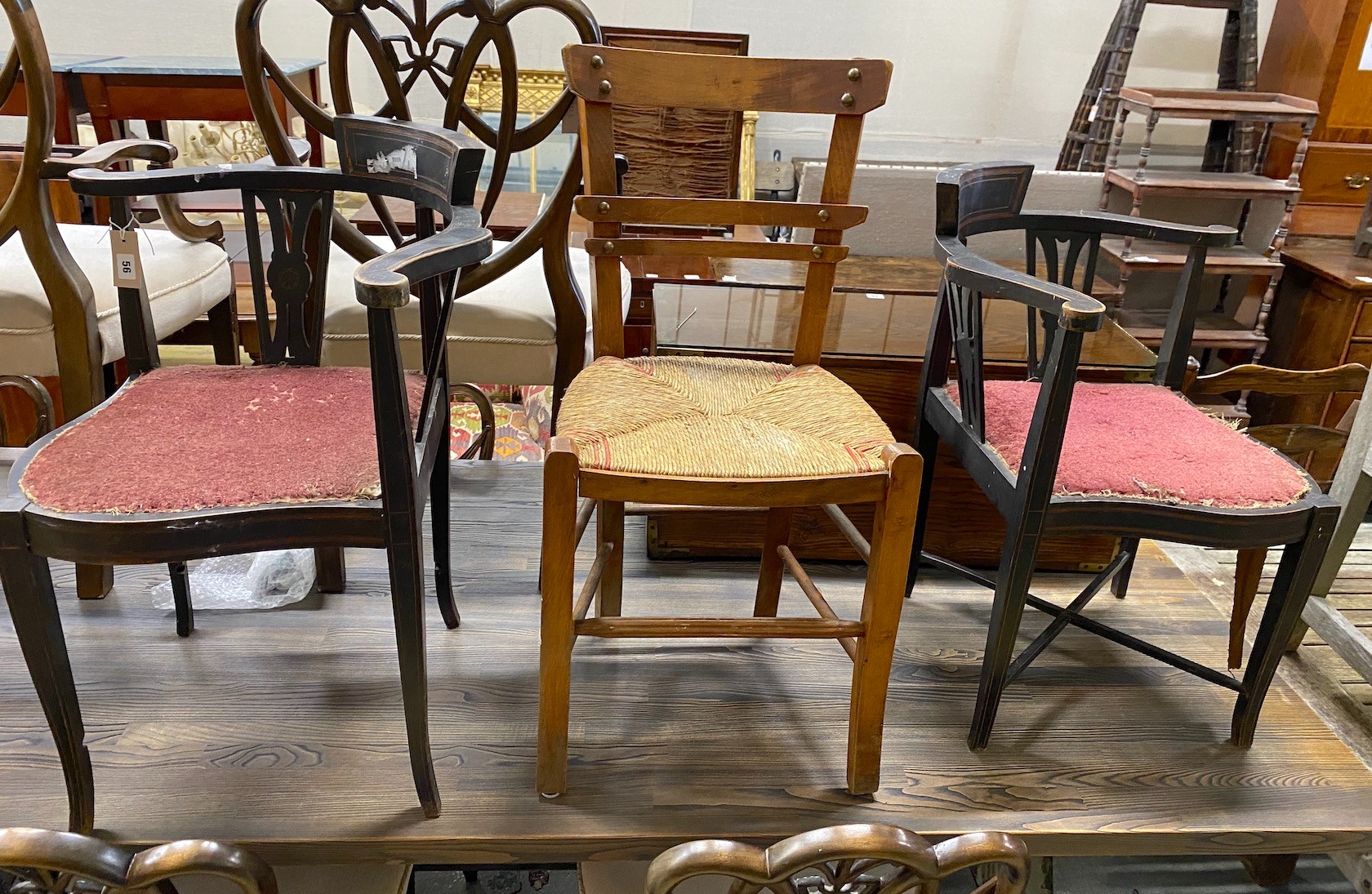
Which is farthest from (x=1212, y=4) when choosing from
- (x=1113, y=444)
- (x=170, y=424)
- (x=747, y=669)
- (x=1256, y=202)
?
(x=170, y=424)

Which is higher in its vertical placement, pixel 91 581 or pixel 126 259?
pixel 126 259

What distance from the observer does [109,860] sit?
783mm

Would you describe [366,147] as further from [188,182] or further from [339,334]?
[339,334]

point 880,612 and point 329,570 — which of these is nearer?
point 880,612

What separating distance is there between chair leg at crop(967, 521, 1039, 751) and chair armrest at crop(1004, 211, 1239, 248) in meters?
0.55

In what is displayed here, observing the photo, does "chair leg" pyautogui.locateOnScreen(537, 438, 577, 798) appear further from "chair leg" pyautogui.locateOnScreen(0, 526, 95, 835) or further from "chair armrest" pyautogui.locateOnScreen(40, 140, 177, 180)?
"chair armrest" pyautogui.locateOnScreen(40, 140, 177, 180)

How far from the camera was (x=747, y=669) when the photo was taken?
161 cm

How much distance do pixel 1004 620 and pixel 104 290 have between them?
159cm

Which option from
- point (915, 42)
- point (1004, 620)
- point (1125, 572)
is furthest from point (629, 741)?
point (915, 42)

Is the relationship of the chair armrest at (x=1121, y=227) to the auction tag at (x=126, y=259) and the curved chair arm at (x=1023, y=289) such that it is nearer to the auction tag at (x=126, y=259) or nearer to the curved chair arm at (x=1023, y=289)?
the curved chair arm at (x=1023, y=289)

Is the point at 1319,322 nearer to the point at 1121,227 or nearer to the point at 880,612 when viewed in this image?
the point at 1121,227

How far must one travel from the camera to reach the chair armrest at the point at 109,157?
145 cm

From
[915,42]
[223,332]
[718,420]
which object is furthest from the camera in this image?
[915,42]

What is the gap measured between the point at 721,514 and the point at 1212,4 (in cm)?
266
